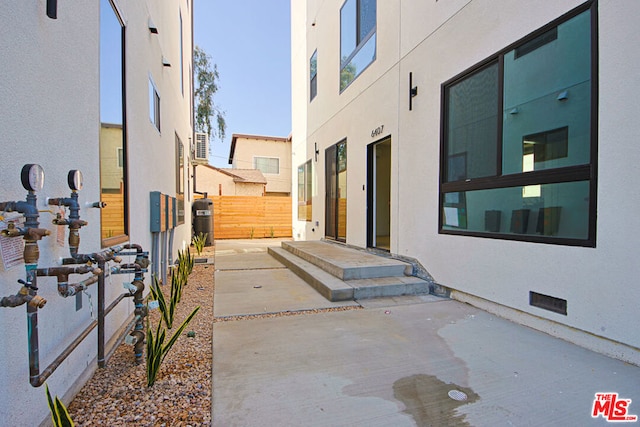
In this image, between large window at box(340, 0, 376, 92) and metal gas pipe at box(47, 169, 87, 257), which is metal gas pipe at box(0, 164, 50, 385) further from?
large window at box(340, 0, 376, 92)

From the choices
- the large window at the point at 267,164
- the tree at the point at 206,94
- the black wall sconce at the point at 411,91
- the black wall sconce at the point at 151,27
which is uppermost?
the tree at the point at 206,94

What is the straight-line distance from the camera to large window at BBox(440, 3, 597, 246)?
2604mm

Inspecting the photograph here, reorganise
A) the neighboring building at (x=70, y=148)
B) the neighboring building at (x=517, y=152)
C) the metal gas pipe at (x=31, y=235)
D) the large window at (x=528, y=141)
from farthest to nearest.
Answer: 1. the large window at (x=528, y=141)
2. the neighboring building at (x=517, y=152)
3. the neighboring building at (x=70, y=148)
4. the metal gas pipe at (x=31, y=235)

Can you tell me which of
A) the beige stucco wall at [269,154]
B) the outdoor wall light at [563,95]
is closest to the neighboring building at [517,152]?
the outdoor wall light at [563,95]

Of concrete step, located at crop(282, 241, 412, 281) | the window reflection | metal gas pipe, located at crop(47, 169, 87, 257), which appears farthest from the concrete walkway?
the window reflection

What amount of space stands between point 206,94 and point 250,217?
946 cm

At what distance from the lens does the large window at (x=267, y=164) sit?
20789mm

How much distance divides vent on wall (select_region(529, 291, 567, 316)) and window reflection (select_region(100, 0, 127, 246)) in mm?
3706

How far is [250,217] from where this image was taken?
12.9 meters

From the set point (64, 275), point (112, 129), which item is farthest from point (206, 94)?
point (64, 275)

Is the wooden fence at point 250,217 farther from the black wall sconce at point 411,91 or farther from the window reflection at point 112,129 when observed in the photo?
the window reflection at point 112,129

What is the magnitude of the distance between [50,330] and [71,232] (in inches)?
20.3

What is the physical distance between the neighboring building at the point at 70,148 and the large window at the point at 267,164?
17148mm

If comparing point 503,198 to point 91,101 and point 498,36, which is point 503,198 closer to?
point 498,36
